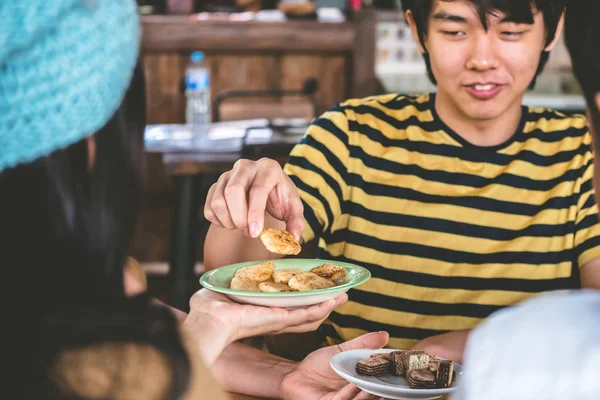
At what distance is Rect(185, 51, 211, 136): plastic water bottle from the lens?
4.05 meters

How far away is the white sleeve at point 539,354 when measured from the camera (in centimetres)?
62

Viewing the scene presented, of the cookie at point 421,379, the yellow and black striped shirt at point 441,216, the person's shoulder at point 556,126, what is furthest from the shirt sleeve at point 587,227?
the cookie at point 421,379

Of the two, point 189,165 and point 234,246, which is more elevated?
point 234,246

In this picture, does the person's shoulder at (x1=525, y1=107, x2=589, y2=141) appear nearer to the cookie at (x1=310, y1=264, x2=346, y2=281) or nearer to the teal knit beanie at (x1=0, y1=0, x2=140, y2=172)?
the cookie at (x1=310, y1=264, x2=346, y2=281)

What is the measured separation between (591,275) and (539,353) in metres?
1.16

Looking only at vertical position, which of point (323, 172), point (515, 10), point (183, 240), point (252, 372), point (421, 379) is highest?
point (515, 10)

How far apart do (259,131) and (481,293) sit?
199 centimetres

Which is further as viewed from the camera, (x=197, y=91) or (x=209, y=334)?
(x=197, y=91)

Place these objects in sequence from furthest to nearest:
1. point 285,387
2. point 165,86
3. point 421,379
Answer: point 165,86, point 285,387, point 421,379

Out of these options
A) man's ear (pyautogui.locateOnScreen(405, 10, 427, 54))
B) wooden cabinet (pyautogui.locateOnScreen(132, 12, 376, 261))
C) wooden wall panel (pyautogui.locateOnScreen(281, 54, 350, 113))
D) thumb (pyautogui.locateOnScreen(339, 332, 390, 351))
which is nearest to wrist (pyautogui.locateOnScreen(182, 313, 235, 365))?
thumb (pyautogui.locateOnScreen(339, 332, 390, 351))

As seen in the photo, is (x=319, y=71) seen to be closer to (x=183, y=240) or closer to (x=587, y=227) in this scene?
(x=183, y=240)

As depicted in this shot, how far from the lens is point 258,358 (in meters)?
1.36

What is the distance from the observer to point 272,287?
1235 mm

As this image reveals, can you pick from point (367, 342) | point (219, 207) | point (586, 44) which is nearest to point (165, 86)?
point (219, 207)
